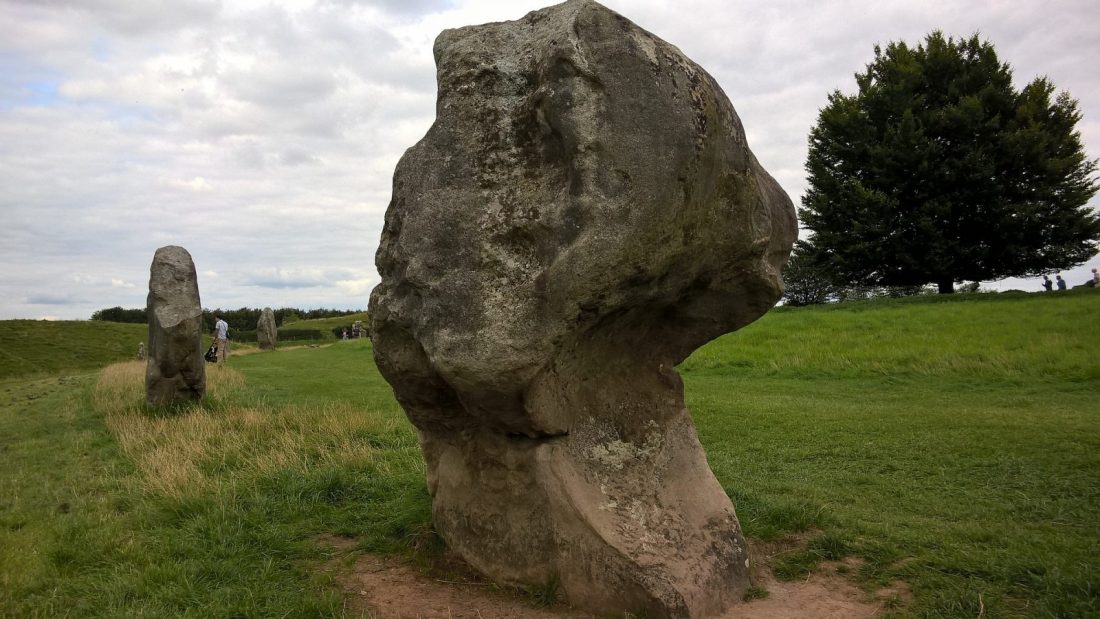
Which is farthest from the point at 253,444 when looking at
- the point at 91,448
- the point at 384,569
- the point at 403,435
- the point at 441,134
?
Answer: the point at 441,134

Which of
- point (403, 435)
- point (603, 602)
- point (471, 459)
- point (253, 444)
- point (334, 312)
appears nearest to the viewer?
point (603, 602)

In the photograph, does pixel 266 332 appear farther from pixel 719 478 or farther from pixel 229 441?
pixel 719 478

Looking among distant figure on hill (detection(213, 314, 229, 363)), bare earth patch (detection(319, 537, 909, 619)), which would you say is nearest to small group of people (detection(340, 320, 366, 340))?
distant figure on hill (detection(213, 314, 229, 363))

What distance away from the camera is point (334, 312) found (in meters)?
75.7

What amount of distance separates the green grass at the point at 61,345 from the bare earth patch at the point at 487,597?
26.3 m

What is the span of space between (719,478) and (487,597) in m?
3.62

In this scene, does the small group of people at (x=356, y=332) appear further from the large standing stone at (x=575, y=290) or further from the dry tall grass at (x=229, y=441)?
the large standing stone at (x=575, y=290)

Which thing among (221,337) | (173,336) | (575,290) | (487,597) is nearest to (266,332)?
(221,337)

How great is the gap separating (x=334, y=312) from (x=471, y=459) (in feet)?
241

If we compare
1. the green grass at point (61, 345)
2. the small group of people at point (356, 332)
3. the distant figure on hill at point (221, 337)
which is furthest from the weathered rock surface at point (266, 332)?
the small group of people at point (356, 332)

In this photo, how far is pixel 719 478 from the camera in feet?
25.5

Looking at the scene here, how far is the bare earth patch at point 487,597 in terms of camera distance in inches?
180

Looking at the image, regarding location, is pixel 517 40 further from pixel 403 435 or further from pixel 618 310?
pixel 403 435

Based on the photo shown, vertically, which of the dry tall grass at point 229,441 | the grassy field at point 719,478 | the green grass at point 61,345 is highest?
the green grass at point 61,345
